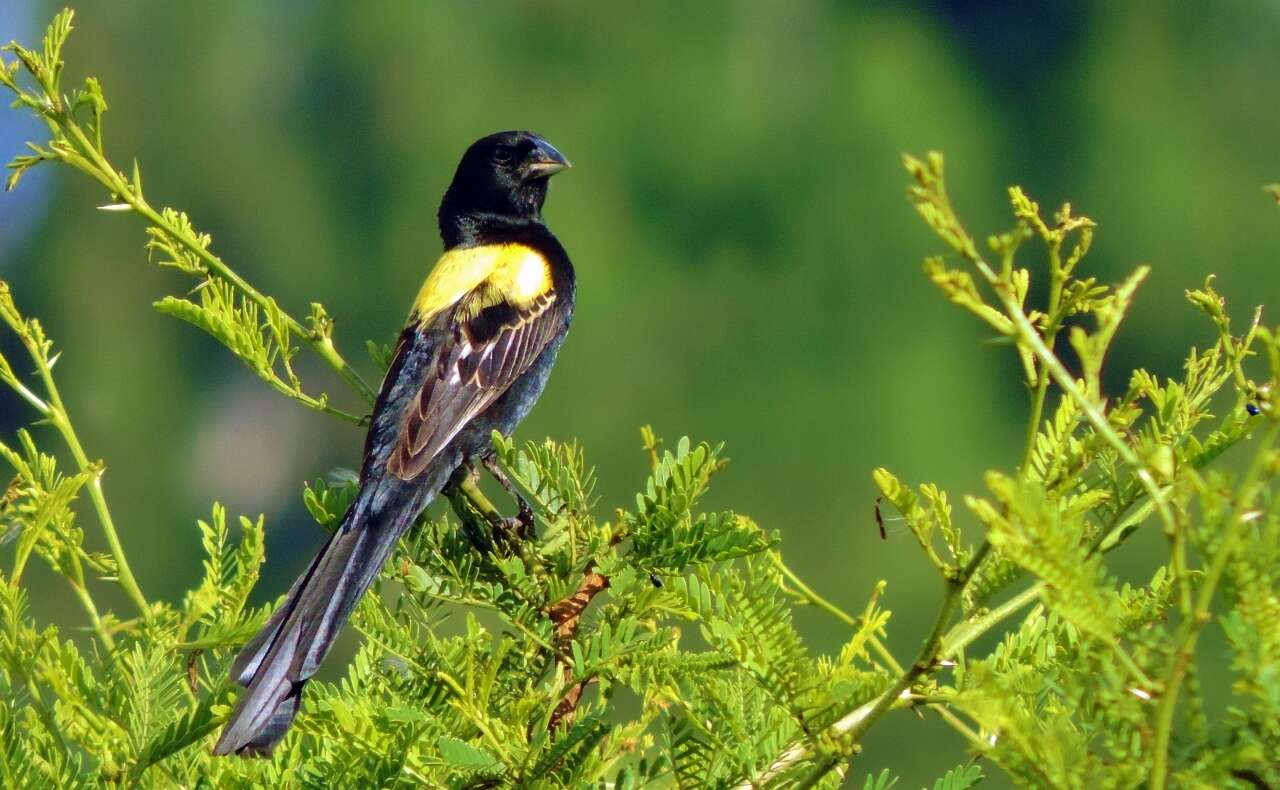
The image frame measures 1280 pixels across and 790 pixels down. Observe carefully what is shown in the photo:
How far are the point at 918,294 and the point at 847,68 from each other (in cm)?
642

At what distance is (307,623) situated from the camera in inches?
51.1

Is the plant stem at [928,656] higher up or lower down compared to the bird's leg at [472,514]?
higher up

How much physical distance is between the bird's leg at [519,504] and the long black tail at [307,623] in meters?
0.13

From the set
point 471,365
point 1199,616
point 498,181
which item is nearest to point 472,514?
point 471,365

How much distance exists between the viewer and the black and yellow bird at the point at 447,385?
1.14 metres

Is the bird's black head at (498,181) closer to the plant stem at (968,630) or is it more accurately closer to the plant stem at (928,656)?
the plant stem at (968,630)

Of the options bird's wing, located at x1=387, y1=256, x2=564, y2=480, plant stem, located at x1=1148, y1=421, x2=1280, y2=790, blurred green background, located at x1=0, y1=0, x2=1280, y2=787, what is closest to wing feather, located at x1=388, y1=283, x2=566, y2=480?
bird's wing, located at x1=387, y1=256, x2=564, y2=480

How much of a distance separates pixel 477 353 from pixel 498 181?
667mm

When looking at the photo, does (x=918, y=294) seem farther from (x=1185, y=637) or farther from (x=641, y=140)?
(x=1185, y=637)

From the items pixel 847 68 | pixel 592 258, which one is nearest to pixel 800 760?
pixel 592 258

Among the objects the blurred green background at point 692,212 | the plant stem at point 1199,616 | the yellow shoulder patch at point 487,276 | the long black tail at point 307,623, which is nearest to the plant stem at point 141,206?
the long black tail at point 307,623

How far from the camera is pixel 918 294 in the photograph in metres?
20.5

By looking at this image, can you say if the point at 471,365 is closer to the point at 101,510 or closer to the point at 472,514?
the point at 472,514

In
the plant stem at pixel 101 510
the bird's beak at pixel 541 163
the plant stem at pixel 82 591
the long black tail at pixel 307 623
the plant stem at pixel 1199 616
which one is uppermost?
the plant stem at pixel 1199 616
